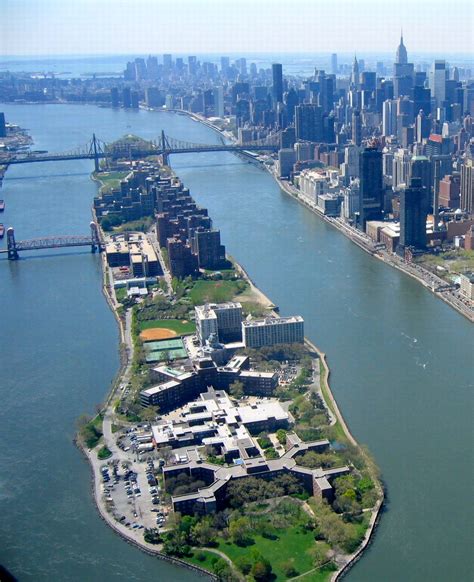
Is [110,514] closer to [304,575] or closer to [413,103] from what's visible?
[304,575]

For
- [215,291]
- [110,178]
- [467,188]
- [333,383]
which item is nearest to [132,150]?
[110,178]

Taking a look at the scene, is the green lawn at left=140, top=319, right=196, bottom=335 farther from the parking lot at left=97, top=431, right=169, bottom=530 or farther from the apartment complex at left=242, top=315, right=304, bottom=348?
the parking lot at left=97, top=431, right=169, bottom=530

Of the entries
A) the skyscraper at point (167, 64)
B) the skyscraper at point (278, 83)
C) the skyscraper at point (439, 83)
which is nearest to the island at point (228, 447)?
the skyscraper at point (439, 83)

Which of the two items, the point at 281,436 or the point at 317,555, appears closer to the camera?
the point at 317,555

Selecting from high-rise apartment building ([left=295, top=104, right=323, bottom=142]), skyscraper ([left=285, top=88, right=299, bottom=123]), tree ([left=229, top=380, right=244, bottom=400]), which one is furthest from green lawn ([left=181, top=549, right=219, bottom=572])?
skyscraper ([left=285, top=88, right=299, bottom=123])

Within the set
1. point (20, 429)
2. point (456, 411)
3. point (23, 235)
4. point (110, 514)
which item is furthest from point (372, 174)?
point (110, 514)

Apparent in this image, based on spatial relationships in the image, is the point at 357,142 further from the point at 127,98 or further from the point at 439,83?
the point at 127,98
